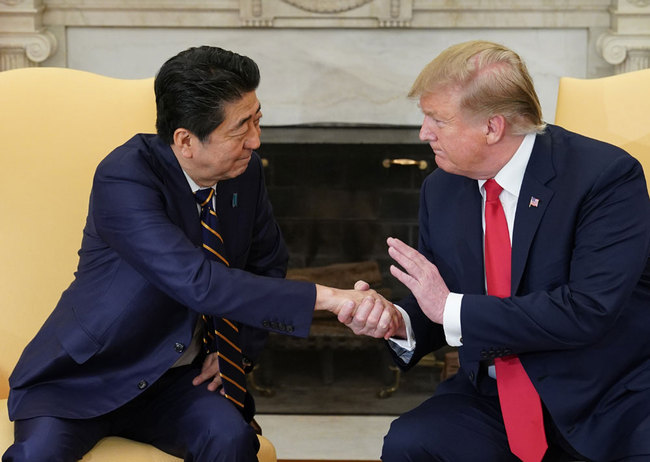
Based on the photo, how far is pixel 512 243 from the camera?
196 centimetres

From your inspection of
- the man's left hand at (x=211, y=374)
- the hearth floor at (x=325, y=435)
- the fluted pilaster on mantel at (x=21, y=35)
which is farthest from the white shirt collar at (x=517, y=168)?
the fluted pilaster on mantel at (x=21, y=35)

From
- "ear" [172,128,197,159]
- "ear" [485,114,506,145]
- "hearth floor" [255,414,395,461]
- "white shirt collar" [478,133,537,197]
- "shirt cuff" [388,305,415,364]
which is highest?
"ear" [485,114,506,145]

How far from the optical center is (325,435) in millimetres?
3156

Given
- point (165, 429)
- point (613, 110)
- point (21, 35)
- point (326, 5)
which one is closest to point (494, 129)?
point (613, 110)

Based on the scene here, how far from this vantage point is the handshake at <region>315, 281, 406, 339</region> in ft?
6.49

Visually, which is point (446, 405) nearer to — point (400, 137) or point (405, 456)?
point (405, 456)

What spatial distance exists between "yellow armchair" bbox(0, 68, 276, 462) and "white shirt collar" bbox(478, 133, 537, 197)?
91 centimetres

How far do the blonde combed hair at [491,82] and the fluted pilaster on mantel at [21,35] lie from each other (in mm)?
1972

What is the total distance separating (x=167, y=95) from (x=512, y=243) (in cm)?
77

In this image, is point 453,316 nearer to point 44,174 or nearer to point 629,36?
point 44,174

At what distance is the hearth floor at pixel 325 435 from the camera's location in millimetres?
3047

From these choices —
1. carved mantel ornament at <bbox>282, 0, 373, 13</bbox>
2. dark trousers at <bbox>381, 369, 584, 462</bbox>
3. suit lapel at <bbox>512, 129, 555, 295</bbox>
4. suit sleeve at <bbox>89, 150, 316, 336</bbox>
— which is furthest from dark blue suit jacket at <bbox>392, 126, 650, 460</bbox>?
carved mantel ornament at <bbox>282, 0, 373, 13</bbox>

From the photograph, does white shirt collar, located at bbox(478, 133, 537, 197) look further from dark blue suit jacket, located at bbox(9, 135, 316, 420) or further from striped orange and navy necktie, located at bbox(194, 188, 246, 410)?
striped orange and navy necktie, located at bbox(194, 188, 246, 410)

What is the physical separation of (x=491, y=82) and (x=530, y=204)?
0.84 ft
